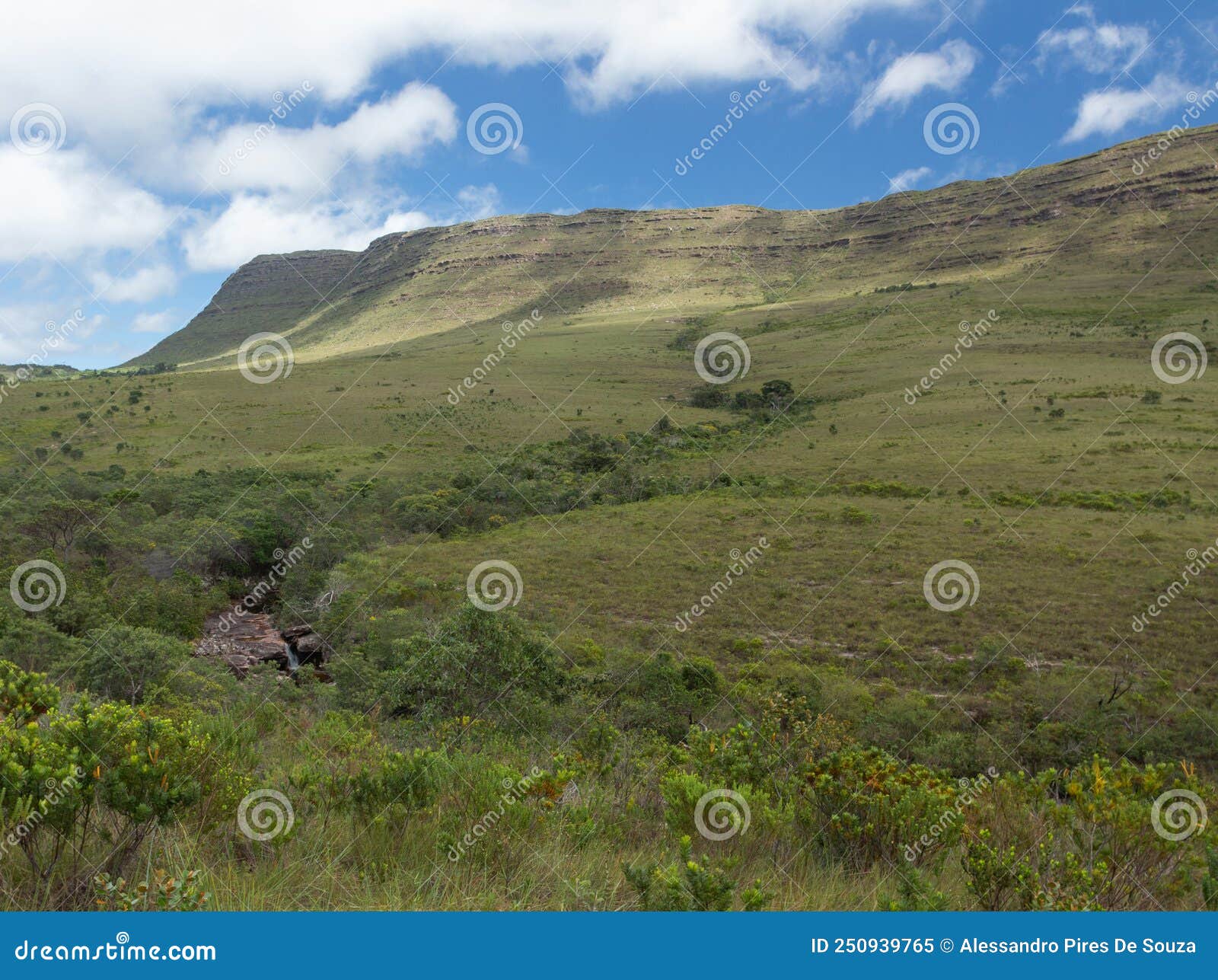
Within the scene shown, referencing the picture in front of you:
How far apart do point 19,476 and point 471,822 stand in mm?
46280

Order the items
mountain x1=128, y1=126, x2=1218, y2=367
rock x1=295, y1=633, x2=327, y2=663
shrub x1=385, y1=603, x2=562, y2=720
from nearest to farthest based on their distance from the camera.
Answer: shrub x1=385, y1=603, x2=562, y2=720 → rock x1=295, y1=633, x2=327, y2=663 → mountain x1=128, y1=126, x2=1218, y2=367

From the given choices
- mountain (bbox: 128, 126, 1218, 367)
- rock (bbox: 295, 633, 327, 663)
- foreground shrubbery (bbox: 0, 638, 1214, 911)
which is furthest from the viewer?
mountain (bbox: 128, 126, 1218, 367)

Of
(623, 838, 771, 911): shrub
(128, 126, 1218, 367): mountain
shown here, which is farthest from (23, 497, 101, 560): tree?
(128, 126, 1218, 367): mountain

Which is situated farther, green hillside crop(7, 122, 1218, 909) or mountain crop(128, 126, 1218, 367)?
mountain crop(128, 126, 1218, 367)

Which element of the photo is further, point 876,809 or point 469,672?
point 469,672

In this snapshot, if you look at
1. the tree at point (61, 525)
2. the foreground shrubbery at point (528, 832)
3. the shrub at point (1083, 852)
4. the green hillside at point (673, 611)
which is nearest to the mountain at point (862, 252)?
the green hillside at point (673, 611)

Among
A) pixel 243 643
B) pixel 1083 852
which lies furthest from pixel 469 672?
pixel 243 643

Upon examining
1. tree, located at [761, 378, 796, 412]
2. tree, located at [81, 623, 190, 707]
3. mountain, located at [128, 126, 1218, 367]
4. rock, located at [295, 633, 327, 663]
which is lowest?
rock, located at [295, 633, 327, 663]

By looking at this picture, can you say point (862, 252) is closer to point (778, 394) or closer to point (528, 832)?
point (778, 394)

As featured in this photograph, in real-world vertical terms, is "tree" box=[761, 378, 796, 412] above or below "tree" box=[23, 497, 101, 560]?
above

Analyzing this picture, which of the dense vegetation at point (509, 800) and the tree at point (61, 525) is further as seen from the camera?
the tree at point (61, 525)

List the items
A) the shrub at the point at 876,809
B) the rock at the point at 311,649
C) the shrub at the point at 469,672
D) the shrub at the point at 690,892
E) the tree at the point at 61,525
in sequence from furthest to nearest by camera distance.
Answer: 1. the tree at the point at 61,525
2. the rock at the point at 311,649
3. the shrub at the point at 469,672
4. the shrub at the point at 876,809
5. the shrub at the point at 690,892

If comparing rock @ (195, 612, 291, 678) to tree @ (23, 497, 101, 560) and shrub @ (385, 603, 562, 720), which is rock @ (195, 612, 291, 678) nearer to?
tree @ (23, 497, 101, 560)

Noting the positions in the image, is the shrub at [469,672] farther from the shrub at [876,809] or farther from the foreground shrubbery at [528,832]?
the shrub at [876,809]
